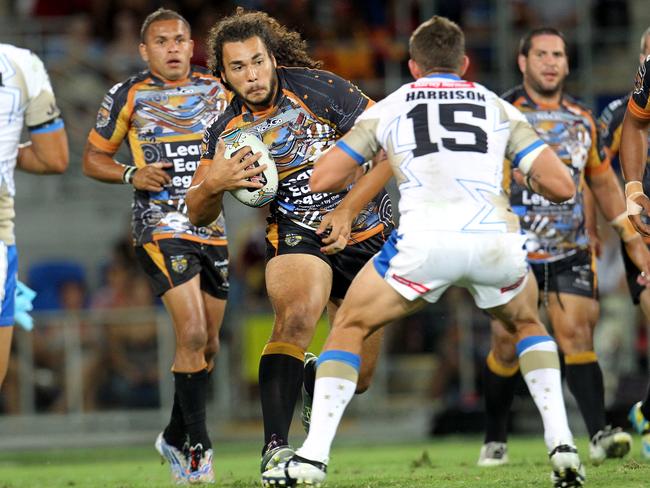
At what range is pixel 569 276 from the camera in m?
9.07

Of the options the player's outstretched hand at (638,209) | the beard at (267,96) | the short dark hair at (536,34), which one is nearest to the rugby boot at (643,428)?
the player's outstretched hand at (638,209)

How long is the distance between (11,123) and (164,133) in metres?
1.37

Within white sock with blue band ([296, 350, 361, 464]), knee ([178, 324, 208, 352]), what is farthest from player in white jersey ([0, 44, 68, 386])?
white sock with blue band ([296, 350, 361, 464])

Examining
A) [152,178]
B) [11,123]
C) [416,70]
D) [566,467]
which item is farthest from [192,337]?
[566,467]

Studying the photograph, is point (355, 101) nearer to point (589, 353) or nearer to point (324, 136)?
point (324, 136)

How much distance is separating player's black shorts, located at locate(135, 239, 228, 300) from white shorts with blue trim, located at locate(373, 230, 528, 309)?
2.46 meters

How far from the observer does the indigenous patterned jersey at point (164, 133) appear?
8.42m

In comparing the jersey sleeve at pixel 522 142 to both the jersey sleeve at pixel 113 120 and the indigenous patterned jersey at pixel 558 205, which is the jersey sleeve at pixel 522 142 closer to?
the indigenous patterned jersey at pixel 558 205

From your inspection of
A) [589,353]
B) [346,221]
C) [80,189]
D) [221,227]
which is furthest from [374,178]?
[80,189]

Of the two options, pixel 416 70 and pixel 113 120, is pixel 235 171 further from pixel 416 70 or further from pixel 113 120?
pixel 113 120

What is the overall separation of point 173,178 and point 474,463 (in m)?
2.89

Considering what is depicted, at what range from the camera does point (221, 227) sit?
8547 mm

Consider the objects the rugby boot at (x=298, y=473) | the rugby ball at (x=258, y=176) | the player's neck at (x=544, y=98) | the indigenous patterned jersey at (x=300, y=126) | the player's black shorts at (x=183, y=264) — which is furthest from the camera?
the player's neck at (x=544, y=98)

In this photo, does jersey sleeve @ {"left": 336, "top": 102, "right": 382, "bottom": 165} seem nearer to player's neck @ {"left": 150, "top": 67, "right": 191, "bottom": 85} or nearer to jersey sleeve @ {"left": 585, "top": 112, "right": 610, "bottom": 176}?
player's neck @ {"left": 150, "top": 67, "right": 191, "bottom": 85}
